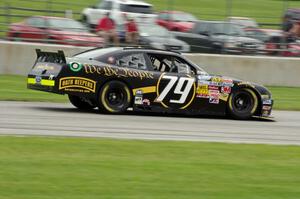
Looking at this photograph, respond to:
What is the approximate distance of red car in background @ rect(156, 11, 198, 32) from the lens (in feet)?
78.0

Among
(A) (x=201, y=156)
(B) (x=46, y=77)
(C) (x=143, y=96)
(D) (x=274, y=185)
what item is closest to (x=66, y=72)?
(B) (x=46, y=77)

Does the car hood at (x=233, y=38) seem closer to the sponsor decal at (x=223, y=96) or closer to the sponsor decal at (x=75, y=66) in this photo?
the sponsor decal at (x=223, y=96)

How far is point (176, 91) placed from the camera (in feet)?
48.5

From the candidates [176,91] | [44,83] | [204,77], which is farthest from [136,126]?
[204,77]

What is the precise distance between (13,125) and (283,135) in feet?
15.6

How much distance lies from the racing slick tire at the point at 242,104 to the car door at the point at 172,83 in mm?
949

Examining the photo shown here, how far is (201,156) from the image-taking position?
31.5ft

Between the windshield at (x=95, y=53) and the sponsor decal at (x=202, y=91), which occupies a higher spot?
the windshield at (x=95, y=53)

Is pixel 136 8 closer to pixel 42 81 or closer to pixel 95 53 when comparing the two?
pixel 95 53

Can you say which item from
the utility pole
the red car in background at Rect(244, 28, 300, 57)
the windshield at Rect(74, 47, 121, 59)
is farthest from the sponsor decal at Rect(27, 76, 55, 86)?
the red car in background at Rect(244, 28, 300, 57)

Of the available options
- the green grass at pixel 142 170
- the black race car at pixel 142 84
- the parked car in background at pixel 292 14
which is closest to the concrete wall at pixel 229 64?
the parked car in background at pixel 292 14

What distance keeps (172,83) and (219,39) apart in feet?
31.0

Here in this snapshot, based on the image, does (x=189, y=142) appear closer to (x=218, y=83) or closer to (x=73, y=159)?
(x=73, y=159)

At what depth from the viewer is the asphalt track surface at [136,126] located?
11750 millimetres
